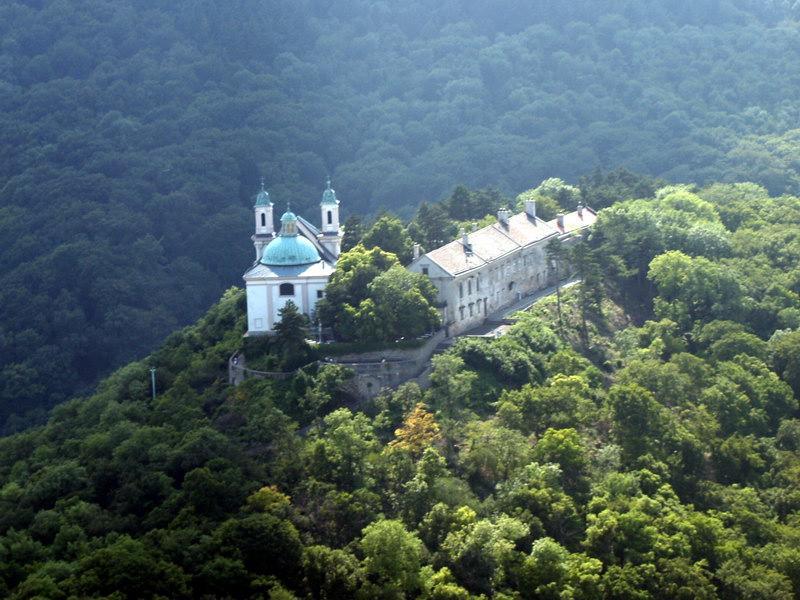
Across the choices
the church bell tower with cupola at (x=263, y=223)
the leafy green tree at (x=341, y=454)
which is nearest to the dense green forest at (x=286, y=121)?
the church bell tower with cupola at (x=263, y=223)

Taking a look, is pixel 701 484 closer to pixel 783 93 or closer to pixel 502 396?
pixel 502 396

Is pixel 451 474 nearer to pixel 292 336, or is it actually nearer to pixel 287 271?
pixel 292 336

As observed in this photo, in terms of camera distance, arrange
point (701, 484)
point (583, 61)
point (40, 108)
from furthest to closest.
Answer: point (583, 61), point (40, 108), point (701, 484)

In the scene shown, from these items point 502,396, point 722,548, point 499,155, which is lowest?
point 722,548

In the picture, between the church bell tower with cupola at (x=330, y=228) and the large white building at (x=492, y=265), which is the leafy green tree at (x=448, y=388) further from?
the church bell tower with cupola at (x=330, y=228)

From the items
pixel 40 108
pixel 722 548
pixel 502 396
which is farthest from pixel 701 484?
pixel 40 108

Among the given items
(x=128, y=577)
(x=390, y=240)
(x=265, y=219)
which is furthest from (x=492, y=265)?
(x=128, y=577)

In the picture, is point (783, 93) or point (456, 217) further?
point (783, 93)
